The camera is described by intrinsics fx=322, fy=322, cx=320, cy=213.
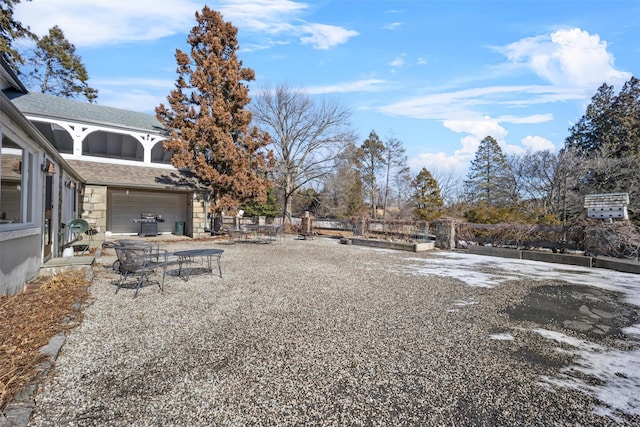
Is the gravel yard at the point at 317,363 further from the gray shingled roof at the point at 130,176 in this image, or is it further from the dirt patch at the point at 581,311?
the gray shingled roof at the point at 130,176

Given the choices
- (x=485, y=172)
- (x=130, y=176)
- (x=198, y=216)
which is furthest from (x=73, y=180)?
(x=485, y=172)

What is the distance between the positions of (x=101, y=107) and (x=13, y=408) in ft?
59.3

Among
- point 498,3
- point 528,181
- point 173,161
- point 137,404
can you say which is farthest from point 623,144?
point 137,404

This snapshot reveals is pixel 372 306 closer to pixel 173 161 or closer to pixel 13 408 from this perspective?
pixel 13 408

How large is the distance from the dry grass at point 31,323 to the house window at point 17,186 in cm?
116

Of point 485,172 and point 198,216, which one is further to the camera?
point 485,172

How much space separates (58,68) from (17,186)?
27.8 metres

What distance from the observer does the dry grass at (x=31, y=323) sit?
241 centimetres

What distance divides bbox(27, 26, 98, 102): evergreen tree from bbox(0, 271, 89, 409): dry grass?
27.6 m

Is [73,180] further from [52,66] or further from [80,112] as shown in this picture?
[52,66]

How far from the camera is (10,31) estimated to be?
1936 cm

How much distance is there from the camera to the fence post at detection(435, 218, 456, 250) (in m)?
12.2

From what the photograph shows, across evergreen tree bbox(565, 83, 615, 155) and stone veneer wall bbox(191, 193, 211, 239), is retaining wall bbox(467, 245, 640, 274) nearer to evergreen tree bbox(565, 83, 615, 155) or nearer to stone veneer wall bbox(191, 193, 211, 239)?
stone veneer wall bbox(191, 193, 211, 239)

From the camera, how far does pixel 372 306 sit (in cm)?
480
